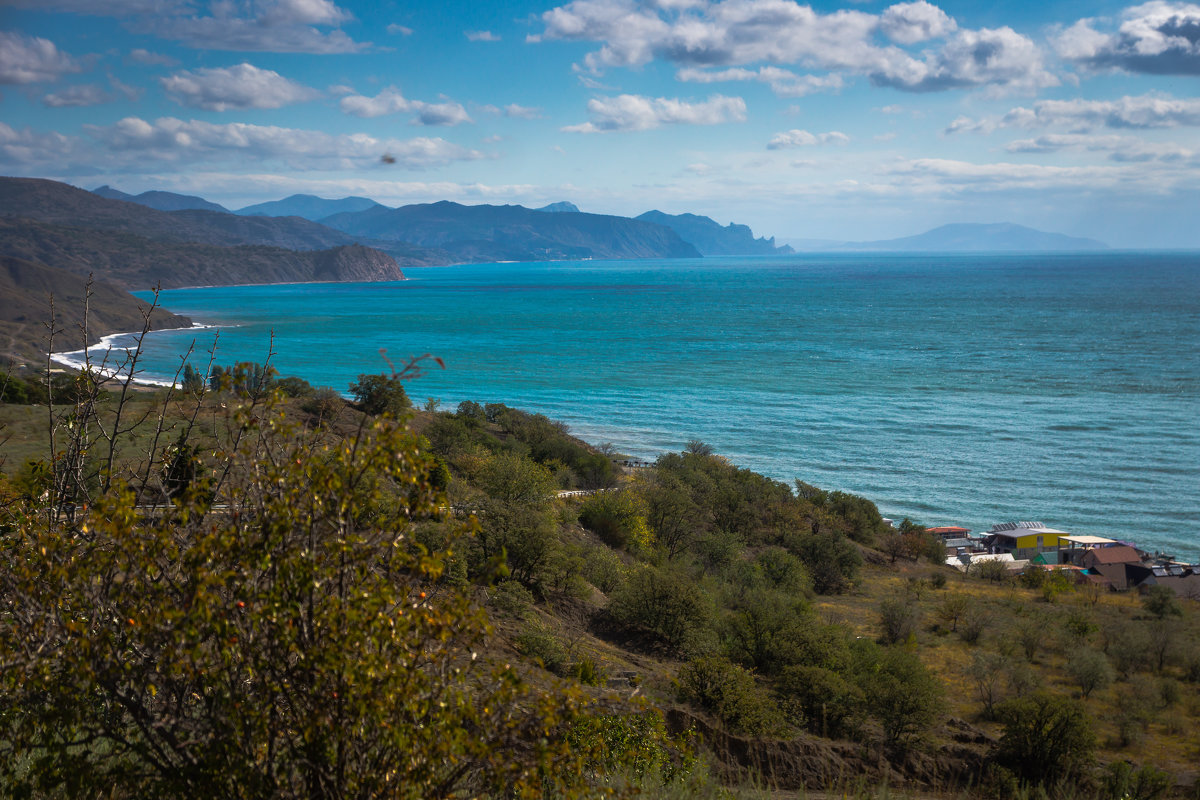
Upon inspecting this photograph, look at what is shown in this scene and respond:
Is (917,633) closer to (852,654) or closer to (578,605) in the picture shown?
(852,654)

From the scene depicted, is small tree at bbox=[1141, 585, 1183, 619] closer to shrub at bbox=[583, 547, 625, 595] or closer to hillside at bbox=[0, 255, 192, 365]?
shrub at bbox=[583, 547, 625, 595]

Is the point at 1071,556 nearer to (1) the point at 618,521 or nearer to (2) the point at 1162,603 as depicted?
(2) the point at 1162,603

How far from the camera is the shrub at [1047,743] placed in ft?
48.3

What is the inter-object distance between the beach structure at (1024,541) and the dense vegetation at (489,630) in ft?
11.1

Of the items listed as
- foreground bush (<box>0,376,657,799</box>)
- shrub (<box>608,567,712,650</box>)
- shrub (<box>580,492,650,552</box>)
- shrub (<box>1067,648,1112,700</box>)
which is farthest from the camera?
shrub (<box>580,492,650,552</box>)

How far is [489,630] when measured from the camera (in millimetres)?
3756

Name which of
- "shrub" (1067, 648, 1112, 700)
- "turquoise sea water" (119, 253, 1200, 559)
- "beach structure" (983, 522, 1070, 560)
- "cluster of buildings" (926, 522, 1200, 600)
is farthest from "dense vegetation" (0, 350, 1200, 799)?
"turquoise sea water" (119, 253, 1200, 559)

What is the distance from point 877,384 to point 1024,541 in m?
39.0

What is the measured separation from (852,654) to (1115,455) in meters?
41.1

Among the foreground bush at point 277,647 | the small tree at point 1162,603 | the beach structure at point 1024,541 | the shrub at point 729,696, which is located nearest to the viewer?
the foreground bush at point 277,647

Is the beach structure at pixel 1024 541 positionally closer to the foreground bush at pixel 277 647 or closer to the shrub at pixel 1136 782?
the shrub at pixel 1136 782

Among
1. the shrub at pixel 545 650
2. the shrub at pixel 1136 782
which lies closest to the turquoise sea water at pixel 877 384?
the shrub at pixel 1136 782

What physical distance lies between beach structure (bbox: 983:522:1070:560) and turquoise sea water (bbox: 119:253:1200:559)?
2.55m

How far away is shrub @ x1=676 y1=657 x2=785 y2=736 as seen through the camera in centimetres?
1408
